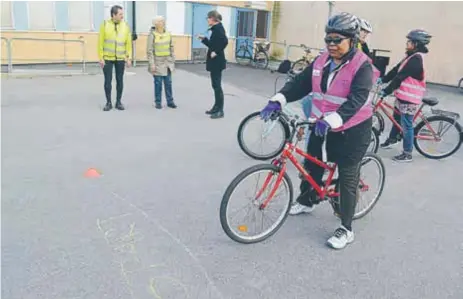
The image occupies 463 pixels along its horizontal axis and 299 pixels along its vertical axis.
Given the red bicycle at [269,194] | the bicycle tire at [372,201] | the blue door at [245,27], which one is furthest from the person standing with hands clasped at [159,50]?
the blue door at [245,27]

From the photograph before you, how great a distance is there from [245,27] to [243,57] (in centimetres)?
146

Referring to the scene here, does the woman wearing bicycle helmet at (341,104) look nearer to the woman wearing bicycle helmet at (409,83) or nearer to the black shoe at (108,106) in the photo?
the woman wearing bicycle helmet at (409,83)

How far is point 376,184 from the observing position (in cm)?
403

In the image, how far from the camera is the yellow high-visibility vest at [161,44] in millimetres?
7664

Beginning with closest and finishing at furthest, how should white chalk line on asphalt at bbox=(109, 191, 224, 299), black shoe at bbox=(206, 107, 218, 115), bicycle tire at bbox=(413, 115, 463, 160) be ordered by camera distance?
white chalk line on asphalt at bbox=(109, 191, 224, 299)
bicycle tire at bbox=(413, 115, 463, 160)
black shoe at bbox=(206, 107, 218, 115)

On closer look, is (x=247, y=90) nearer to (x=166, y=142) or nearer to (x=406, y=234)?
(x=166, y=142)

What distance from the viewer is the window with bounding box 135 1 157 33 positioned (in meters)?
14.7

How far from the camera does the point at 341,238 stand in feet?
11.3

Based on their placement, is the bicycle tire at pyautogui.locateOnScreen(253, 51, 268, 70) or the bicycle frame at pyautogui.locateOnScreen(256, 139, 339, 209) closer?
the bicycle frame at pyautogui.locateOnScreen(256, 139, 339, 209)

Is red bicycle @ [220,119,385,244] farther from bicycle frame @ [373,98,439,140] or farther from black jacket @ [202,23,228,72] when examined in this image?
black jacket @ [202,23,228,72]

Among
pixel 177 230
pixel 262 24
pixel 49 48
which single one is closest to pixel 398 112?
pixel 177 230

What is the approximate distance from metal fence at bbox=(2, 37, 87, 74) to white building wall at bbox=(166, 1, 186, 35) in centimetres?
330

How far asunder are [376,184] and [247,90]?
703cm

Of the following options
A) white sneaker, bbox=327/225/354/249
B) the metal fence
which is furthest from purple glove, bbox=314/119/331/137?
the metal fence
